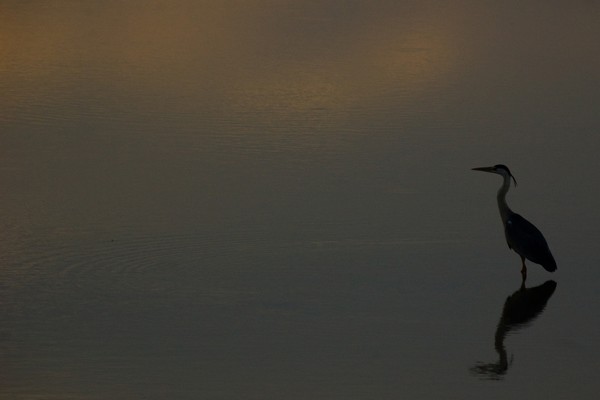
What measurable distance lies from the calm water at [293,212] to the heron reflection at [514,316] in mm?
20

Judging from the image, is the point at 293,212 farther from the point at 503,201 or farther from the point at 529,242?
the point at 529,242

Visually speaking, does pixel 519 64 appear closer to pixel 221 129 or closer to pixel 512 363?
pixel 221 129

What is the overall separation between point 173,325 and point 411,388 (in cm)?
185

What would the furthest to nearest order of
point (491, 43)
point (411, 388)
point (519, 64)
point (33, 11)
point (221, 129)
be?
1. point (33, 11)
2. point (491, 43)
3. point (519, 64)
4. point (221, 129)
5. point (411, 388)

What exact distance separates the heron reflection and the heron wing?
183 millimetres

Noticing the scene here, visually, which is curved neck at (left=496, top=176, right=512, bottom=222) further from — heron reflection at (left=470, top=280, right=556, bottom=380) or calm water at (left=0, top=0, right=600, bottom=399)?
heron reflection at (left=470, top=280, right=556, bottom=380)

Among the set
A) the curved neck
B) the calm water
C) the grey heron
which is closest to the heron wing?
the grey heron

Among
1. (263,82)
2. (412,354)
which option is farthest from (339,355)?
(263,82)

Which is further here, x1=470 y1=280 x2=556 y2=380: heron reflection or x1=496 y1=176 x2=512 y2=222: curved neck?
x1=496 y1=176 x2=512 y2=222: curved neck

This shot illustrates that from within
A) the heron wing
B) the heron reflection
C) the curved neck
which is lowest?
the heron reflection

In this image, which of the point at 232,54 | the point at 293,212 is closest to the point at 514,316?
the point at 293,212

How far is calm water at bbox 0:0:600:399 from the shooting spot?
920cm

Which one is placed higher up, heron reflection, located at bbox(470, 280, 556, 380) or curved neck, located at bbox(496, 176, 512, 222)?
curved neck, located at bbox(496, 176, 512, 222)

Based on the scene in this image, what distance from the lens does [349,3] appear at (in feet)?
80.3
